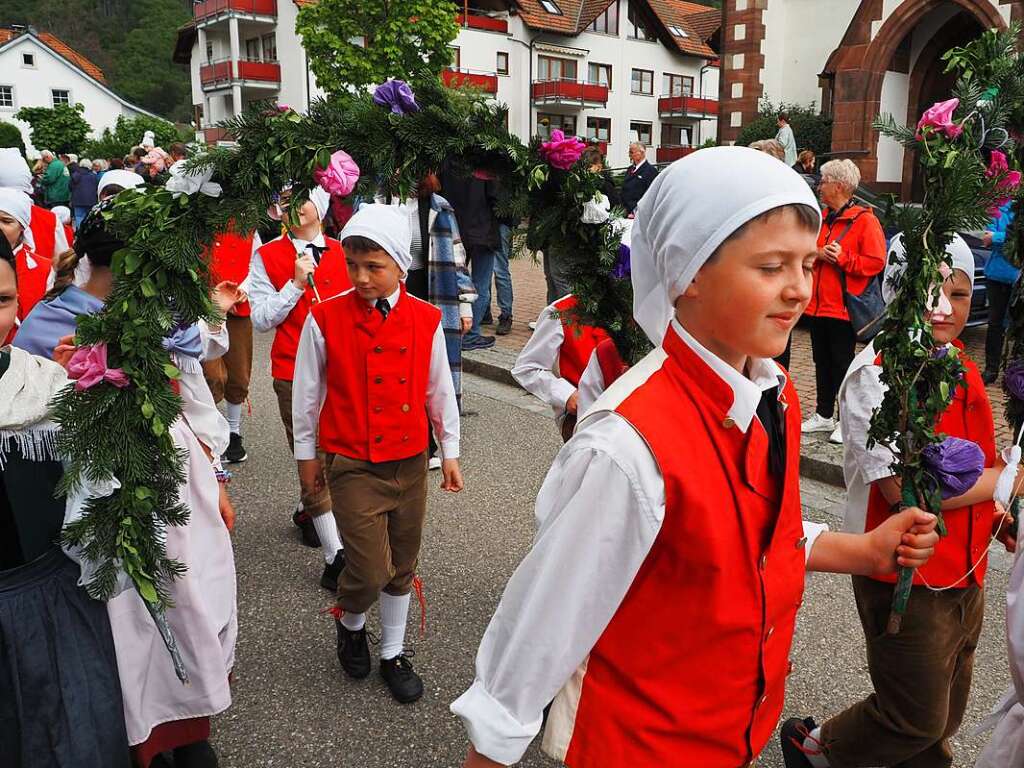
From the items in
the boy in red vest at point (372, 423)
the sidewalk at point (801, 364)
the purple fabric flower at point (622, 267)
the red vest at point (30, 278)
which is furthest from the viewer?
the sidewalk at point (801, 364)

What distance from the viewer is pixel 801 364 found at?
876 centimetres

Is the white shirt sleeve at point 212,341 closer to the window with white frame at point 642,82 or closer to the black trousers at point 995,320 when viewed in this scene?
the black trousers at point 995,320

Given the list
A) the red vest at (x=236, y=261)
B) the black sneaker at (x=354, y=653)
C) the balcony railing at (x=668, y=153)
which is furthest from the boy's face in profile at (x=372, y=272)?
the balcony railing at (x=668, y=153)

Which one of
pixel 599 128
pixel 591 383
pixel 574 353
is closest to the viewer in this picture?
pixel 591 383

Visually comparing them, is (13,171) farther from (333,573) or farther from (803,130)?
(803,130)

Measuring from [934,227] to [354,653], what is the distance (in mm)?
2827

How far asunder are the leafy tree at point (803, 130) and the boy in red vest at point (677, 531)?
1885 centimetres

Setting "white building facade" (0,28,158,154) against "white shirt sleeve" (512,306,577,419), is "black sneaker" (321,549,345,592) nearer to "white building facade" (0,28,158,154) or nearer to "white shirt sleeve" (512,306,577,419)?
"white shirt sleeve" (512,306,577,419)

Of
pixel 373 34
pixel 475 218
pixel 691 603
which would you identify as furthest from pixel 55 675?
pixel 373 34

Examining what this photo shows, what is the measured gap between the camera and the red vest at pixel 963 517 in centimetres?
250

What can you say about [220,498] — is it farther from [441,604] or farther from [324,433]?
[441,604]

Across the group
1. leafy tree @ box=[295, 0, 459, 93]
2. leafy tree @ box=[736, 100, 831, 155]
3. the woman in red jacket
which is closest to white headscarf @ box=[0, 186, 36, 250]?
the woman in red jacket

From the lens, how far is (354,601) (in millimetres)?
3502

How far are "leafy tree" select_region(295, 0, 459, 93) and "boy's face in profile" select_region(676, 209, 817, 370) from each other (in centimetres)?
2134
